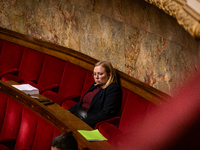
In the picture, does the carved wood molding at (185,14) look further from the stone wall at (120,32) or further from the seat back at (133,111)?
the seat back at (133,111)

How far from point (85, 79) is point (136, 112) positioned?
40 cm

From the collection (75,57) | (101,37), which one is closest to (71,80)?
(75,57)

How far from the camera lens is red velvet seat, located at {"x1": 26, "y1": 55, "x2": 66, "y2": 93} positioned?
1.35 m

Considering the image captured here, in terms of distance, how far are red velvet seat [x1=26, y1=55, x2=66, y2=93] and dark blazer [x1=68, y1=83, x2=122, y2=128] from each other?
0.37 meters

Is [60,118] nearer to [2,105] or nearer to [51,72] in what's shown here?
[2,105]

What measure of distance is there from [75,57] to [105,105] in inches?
16.2

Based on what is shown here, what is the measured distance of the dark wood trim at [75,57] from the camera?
0.88 meters

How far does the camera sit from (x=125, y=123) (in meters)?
0.96

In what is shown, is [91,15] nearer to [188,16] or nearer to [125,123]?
[125,123]

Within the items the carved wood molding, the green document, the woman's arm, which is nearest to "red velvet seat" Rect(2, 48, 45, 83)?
the woman's arm

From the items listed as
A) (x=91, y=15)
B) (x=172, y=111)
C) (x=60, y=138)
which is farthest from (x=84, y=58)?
(x=172, y=111)

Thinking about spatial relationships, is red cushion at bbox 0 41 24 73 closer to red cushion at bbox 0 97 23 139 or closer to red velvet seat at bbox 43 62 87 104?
red velvet seat at bbox 43 62 87 104

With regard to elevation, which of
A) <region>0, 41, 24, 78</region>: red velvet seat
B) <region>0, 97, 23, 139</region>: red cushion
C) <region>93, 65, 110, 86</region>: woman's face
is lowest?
<region>0, 97, 23, 139</region>: red cushion

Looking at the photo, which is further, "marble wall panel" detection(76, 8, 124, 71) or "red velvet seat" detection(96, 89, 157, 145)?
"marble wall panel" detection(76, 8, 124, 71)
